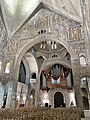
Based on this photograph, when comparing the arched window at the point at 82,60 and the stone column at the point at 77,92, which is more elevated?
the arched window at the point at 82,60

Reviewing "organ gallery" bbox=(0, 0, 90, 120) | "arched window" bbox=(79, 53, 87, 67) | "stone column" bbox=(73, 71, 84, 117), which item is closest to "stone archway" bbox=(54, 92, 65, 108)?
"organ gallery" bbox=(0, 0, 90, 120)

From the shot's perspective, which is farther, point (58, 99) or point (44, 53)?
point (44, 53)

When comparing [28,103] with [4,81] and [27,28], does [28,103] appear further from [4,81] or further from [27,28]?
[27,28]

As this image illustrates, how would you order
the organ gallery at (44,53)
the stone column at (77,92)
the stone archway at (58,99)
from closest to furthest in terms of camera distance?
the stone column at (77,92) < the organ gallery at (44,53) < the stone archway at (58,99)

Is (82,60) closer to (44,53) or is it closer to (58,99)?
(44,53)

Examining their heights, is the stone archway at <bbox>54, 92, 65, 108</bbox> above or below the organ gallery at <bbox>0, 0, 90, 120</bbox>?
below

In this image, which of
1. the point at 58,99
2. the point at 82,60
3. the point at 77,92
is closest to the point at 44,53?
the point at 58,99

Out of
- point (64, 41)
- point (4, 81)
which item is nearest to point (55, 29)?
point (64, 41)

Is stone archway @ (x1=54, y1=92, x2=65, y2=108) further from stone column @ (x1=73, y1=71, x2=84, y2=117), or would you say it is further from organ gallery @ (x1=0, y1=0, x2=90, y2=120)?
stone column @ (x1=73, y1=71, x2=84, y2=117)

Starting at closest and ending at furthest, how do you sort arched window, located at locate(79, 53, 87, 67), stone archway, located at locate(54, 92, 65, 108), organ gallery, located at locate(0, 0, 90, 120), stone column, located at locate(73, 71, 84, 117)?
stone column, located at locate(73, 71, 84, 117) → arched window, located at locate(79, 53, 87, 67) → organ gallery, located at locate(0, 0, 90, 120) → stone archway, located at locate(54, 92, 65, 108)

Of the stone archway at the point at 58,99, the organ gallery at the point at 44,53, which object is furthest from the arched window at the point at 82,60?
the stone archway at the point at 58,99

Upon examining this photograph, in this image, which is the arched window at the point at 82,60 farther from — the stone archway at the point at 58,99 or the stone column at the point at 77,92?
the stone archway at the point at 58,99

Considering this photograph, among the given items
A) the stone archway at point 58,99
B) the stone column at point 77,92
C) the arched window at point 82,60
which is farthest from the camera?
the stone archway at point 58,99

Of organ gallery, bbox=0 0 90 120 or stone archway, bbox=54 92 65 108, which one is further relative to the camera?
stone archway, bbox=54 92 65 108
